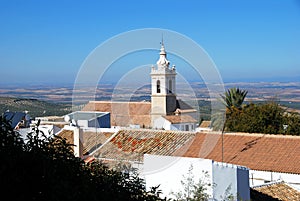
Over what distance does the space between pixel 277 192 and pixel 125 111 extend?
11438 millimetres

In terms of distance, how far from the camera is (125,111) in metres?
22.1

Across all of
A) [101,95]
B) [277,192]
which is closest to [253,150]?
[277,192]

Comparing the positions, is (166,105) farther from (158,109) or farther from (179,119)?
(179,119)

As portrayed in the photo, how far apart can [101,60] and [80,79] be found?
2.82 feet

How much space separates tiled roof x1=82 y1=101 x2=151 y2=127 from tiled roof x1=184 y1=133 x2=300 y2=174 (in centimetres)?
381

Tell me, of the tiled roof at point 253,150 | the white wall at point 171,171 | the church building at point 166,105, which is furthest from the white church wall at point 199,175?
the church building at point 166,105

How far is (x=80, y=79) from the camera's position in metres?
11.8

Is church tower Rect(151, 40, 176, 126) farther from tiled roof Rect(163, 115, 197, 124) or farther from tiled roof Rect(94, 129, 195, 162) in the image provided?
tiled roof Rect(94, 129, 195, 162)

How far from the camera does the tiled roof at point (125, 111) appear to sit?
67.5 feet

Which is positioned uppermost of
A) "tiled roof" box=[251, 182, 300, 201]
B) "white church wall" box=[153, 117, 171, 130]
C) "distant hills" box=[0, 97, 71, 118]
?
"distant hills" box=[0, 97, 71, 118]

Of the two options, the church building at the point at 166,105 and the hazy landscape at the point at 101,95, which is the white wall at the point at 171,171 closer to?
the hazy landscape at the point at 101,95

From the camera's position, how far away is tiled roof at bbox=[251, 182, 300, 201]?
11.0 metres

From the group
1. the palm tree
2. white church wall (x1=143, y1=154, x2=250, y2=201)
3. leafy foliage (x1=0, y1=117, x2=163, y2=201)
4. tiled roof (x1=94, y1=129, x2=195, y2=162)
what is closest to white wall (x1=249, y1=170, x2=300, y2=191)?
tiled roof (x1=94, y1=129, x2=195, y2=162)

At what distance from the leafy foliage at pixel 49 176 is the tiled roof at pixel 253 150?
9647 mm
